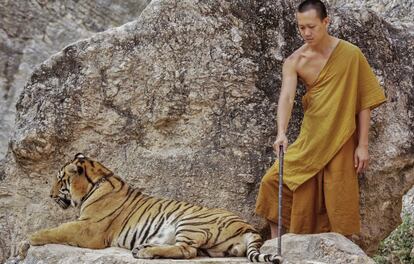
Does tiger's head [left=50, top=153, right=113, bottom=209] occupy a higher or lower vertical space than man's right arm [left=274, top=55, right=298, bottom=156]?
lower

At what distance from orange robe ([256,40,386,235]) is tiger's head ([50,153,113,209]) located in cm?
128

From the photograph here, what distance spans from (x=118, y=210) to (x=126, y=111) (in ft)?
2.82

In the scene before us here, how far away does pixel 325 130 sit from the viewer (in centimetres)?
680

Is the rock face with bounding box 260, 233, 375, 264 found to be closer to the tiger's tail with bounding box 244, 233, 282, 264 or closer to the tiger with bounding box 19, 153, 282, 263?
the tiger's tail with bounding box 244, 233, 282, 264

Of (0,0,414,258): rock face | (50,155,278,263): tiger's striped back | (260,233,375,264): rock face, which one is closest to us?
(260,233,375,264): rock face

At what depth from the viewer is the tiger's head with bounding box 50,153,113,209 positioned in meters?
7.23

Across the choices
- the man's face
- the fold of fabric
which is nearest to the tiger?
the fold of fabric

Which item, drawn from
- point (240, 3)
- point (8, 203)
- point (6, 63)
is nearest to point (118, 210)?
point (8, 203)

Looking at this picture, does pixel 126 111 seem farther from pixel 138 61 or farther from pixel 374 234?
pixel 374 234

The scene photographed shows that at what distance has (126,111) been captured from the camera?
762cm

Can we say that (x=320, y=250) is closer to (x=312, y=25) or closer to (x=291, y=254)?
(x=291, y=254)

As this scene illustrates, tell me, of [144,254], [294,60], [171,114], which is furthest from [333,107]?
[144,254]

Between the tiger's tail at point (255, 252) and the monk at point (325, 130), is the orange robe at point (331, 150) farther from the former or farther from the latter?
the tiger's tail at point (255, 252)

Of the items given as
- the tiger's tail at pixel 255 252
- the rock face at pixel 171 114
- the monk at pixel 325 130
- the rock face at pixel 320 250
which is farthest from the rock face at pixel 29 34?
the rock face at pixel 320 250
